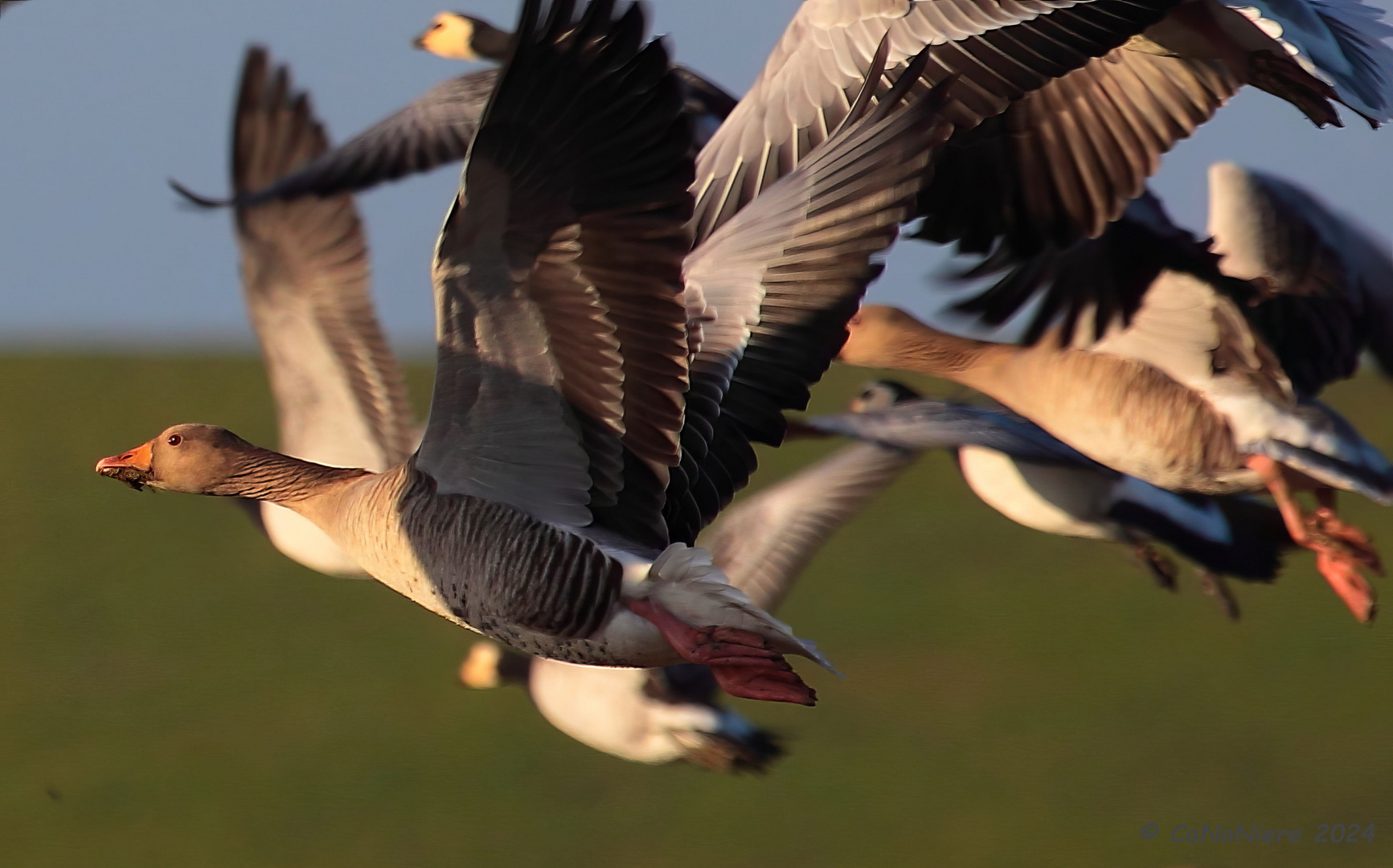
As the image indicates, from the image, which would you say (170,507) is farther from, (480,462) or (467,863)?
(480,462)

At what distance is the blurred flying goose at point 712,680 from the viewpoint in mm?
5023

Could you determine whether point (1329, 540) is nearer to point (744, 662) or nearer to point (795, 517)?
point (795, 517)

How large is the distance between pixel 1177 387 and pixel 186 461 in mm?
2715

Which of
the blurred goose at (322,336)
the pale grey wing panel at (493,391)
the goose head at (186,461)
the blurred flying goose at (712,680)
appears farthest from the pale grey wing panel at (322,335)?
the pale grey wing panel at (493,391)

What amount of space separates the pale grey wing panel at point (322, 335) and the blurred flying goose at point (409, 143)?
0.10m

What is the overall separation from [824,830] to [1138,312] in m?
4.28

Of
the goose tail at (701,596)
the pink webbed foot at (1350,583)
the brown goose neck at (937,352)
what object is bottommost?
the pink webbed foot at (1350,583)

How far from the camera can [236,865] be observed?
28.2 feet

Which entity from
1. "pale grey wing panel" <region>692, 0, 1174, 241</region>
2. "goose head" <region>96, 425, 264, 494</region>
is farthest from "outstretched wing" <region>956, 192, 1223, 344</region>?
"goose head" <region>96, 425, 264, 494</region>

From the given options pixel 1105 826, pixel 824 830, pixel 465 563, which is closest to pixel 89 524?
pixel 824 830

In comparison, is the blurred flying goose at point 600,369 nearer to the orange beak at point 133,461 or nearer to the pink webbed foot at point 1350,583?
the orange beak at point 133,461

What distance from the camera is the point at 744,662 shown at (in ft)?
9.40

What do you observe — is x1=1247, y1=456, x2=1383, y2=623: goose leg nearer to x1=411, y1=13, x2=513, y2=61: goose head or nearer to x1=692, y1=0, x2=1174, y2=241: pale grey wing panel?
x1=692, y1=0, x2=1174, y2=241: pale grey wing panel

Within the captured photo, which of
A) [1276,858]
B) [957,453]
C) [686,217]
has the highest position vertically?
[686,217]
